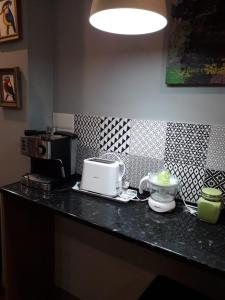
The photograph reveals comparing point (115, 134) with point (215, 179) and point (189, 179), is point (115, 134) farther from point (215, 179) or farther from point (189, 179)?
point (215, 179)

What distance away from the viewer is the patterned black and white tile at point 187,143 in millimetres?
1252

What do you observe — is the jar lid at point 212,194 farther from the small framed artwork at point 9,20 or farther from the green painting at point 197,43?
the small framed artwork at point 9,20

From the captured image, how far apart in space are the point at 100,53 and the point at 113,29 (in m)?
0.42

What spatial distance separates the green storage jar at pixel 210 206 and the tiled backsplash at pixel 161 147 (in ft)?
0.40

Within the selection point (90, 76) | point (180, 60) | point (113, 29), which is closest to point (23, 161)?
point (90, 76)

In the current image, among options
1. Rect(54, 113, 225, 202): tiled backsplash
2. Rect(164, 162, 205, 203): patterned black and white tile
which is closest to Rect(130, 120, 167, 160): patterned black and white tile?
Rect(54, 113, 225, 202): tiled backsplash

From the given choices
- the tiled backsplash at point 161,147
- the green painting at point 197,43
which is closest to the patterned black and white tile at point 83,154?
the tiled backsplash at point 161,147

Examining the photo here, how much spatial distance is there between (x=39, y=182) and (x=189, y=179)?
2.70ft

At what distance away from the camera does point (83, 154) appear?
5.47 ft

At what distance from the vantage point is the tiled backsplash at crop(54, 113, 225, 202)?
4.06 ft

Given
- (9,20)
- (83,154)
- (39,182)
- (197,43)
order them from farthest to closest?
(83,154), (9,20), (39,182), (197,43)

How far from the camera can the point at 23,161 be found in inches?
67.4

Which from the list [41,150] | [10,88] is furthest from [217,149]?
[10,88]

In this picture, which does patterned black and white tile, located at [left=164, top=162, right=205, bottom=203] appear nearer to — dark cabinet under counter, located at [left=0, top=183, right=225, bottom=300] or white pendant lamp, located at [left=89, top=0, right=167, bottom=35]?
dark cabinet under counter, located at [left=0, top=183, right=225, bottom=300]
